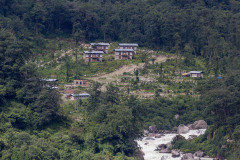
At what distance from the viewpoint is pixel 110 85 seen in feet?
118

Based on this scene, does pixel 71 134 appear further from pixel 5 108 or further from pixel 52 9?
pixel 52 9

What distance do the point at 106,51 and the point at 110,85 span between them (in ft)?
80.0

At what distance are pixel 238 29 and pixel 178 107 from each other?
1819 centimetres

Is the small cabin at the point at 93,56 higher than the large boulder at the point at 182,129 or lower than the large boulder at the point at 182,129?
higher

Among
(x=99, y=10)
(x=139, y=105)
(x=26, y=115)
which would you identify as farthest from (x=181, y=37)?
(x=26, y=115)

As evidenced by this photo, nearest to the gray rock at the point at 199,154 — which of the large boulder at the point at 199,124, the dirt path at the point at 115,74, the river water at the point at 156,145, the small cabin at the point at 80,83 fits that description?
the river water at the point at 156,145

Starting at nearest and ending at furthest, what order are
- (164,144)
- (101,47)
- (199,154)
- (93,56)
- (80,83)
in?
(199,154)
(164,144)
(80,83)
(93,56)
(101,47)

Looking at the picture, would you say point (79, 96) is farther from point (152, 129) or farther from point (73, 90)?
point (152, 129)

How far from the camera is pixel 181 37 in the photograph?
6172 centimetres

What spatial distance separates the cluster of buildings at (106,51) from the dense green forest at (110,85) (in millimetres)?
3177

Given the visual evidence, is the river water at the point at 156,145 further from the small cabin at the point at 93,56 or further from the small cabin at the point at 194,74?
the small cabin at the point at 93,56

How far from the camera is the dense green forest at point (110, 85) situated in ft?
104

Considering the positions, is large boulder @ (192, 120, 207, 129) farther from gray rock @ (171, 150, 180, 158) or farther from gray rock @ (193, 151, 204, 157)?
gray rock @ (193, 151, 204, 157)

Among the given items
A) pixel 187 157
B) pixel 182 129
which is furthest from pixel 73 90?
pixel 187 157
